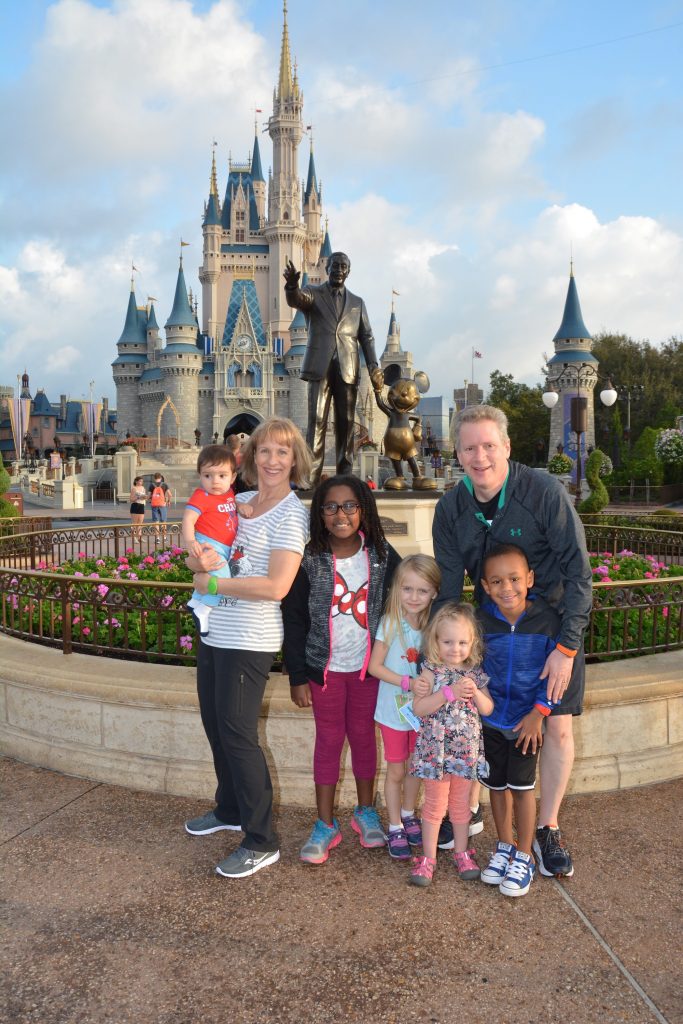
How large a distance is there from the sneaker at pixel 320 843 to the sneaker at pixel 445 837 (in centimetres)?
46

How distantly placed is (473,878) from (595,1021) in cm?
86

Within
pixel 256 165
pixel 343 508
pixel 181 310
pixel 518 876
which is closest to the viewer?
pixel 518 876

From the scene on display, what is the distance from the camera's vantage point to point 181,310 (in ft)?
226

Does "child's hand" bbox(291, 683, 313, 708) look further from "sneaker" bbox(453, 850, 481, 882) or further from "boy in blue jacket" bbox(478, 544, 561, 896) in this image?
"sneaker" bbox(453, 850, 481, 882)

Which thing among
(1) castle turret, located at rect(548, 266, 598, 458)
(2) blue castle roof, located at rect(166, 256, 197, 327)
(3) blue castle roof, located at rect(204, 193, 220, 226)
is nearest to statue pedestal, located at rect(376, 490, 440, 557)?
(1) castle turret, located at rect(548, 266, 598, 458)

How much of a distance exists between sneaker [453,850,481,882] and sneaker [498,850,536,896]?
13 centimetres

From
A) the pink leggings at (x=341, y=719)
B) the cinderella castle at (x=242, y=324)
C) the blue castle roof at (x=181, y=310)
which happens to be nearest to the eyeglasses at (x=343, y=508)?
the pink leggings at (x=341, y=719)

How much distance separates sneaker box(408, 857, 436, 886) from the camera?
2.98 metres

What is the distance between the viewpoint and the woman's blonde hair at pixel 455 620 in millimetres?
2988

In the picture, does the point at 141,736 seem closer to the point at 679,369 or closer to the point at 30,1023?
the point at 30,1023

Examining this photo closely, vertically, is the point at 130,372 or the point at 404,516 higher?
the point at 130,372

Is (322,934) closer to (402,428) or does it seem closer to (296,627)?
(296,627)

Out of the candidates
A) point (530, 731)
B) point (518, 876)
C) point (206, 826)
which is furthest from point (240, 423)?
point (518, 876)

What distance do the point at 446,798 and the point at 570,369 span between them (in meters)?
54.2
